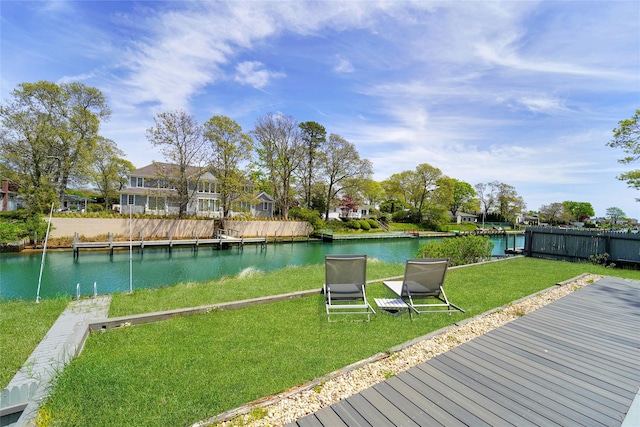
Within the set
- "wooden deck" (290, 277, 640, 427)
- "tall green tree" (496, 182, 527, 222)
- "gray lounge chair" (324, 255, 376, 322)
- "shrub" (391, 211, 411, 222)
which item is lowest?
"wooden deck" (290, 277, 640, 427)

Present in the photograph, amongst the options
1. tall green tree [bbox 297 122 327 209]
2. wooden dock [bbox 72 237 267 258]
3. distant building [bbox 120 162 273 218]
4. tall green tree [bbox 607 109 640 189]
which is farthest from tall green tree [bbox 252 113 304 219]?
tall green tree [bbox 607 109 640 189]

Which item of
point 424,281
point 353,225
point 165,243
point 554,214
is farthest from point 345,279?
point 554,214

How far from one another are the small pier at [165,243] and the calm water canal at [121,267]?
0.48 meters

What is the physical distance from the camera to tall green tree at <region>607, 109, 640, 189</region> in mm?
12344

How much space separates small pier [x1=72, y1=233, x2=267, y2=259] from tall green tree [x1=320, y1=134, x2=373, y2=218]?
47.5 feet

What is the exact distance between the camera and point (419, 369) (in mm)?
2832

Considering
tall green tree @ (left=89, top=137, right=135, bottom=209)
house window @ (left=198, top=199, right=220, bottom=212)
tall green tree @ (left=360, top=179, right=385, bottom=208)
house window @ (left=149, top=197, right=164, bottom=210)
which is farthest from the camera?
tall green tree @ (left=360, top=179, right=385, bottom=208)

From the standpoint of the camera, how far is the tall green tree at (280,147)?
33250mm

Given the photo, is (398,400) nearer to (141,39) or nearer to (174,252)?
(141,39)

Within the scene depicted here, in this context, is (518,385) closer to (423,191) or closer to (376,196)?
(423,191)

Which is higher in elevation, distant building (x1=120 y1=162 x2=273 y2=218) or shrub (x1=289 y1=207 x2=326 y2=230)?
distant building (x1=120 y1=162 x2=273 y2=218)

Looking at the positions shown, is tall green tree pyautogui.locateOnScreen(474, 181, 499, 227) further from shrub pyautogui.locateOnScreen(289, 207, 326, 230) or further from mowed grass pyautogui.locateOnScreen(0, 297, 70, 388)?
mowed grass pyautogui.locateOnScreen(0, 297, 70, 388)

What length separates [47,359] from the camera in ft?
10.4

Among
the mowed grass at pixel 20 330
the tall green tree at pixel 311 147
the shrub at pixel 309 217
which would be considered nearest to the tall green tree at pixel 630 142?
the mowed grass at pixel 20 330
